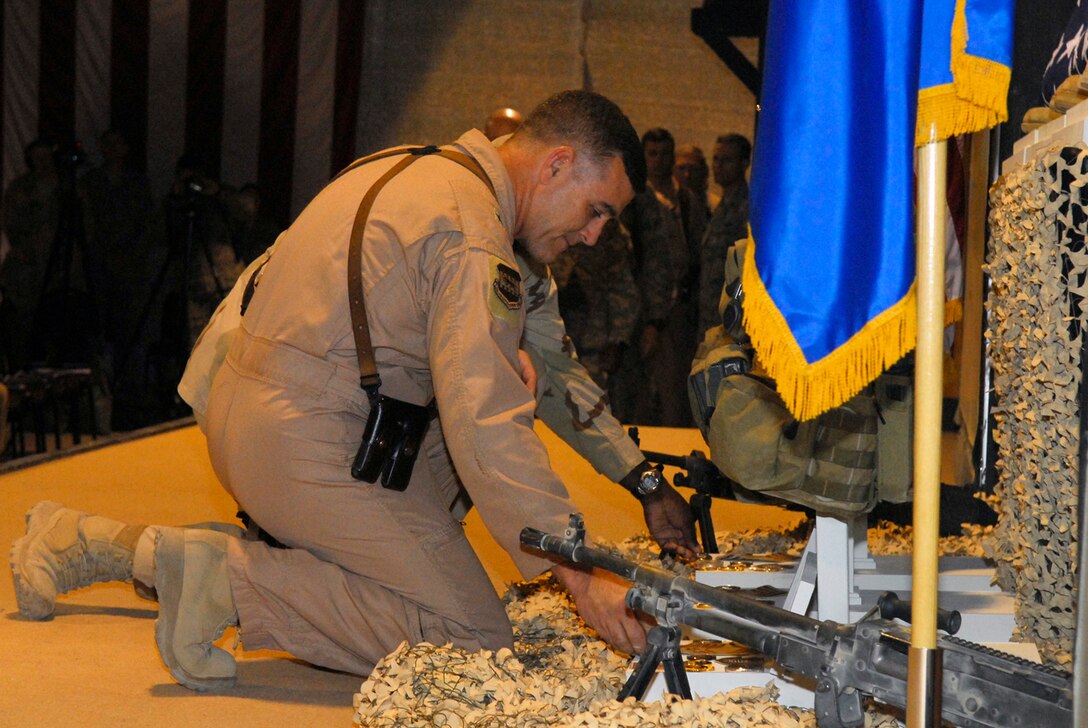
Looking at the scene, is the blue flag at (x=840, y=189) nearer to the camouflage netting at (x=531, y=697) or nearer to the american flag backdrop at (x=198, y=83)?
the camouflage netting at (x=531, y=697)

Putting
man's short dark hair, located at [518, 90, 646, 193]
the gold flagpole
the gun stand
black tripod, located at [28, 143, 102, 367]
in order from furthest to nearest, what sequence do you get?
black tripod, located at [28, 143, 102, 367], man's short dark hair, located at [518, 90, 646, 193], the gun stand, the gold flagpole

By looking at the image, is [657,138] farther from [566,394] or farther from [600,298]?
[566,394]

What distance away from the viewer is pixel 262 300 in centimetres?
209

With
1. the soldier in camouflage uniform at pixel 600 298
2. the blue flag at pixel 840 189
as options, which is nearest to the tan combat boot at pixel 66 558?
the blue flag at pixel 840 189

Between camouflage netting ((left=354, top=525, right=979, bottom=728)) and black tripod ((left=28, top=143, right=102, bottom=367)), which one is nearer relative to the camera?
camouflage netting ((left=354, top=525, right=979, bottom=728))

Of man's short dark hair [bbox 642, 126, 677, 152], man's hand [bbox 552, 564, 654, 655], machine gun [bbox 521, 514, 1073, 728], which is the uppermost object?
man's short dark hair [bbox 642, 126, 677, 152]

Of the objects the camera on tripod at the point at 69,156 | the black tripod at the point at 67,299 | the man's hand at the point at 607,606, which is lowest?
the black tripod at the point at 67,299

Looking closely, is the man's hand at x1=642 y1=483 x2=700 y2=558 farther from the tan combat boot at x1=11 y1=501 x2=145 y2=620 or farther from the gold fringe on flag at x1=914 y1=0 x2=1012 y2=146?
the gold fringe on flag at x1=914 y1=0 x2=1012 y2=146

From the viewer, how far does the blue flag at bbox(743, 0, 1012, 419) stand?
138 cm

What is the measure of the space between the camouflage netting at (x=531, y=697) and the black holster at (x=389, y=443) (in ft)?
0.89

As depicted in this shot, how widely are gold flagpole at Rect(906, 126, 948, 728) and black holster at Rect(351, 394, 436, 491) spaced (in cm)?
93

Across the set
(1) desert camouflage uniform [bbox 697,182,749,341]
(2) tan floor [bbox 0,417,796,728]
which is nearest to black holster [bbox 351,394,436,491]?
(2) tan floor [bbox 0,417,796,728]

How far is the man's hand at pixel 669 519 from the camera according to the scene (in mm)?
2324

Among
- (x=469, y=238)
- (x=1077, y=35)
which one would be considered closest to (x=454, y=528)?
(x=469, y=238)
